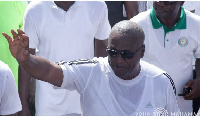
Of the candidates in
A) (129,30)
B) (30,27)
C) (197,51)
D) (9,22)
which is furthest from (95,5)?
(129,30)

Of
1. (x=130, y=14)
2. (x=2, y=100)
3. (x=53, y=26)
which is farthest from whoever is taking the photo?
(x=130, y=14)

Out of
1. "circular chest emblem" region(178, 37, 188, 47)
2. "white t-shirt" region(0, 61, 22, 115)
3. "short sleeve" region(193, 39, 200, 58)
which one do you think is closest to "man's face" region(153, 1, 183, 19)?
"circular chest emblem" region(178, 37, 188, 47)

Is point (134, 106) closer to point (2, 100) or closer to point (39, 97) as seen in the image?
point (2, 100)

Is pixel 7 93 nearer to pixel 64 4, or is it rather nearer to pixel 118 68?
pixel 118 68

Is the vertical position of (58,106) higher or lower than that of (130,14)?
lower

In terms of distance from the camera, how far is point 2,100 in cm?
378

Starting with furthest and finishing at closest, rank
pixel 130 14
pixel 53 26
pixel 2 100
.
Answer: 1. pixel 130 14
2. pixel 53 26
3. pixel 2 100

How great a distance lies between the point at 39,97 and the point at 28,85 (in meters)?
0.15

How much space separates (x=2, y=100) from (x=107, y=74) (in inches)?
29.8

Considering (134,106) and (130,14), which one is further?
(130,14)

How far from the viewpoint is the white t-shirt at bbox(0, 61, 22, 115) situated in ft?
12.2

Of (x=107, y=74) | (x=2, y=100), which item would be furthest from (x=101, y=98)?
(x=2, y=100)

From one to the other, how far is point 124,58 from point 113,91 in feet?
0.83

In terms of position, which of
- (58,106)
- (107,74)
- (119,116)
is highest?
(107,74)
